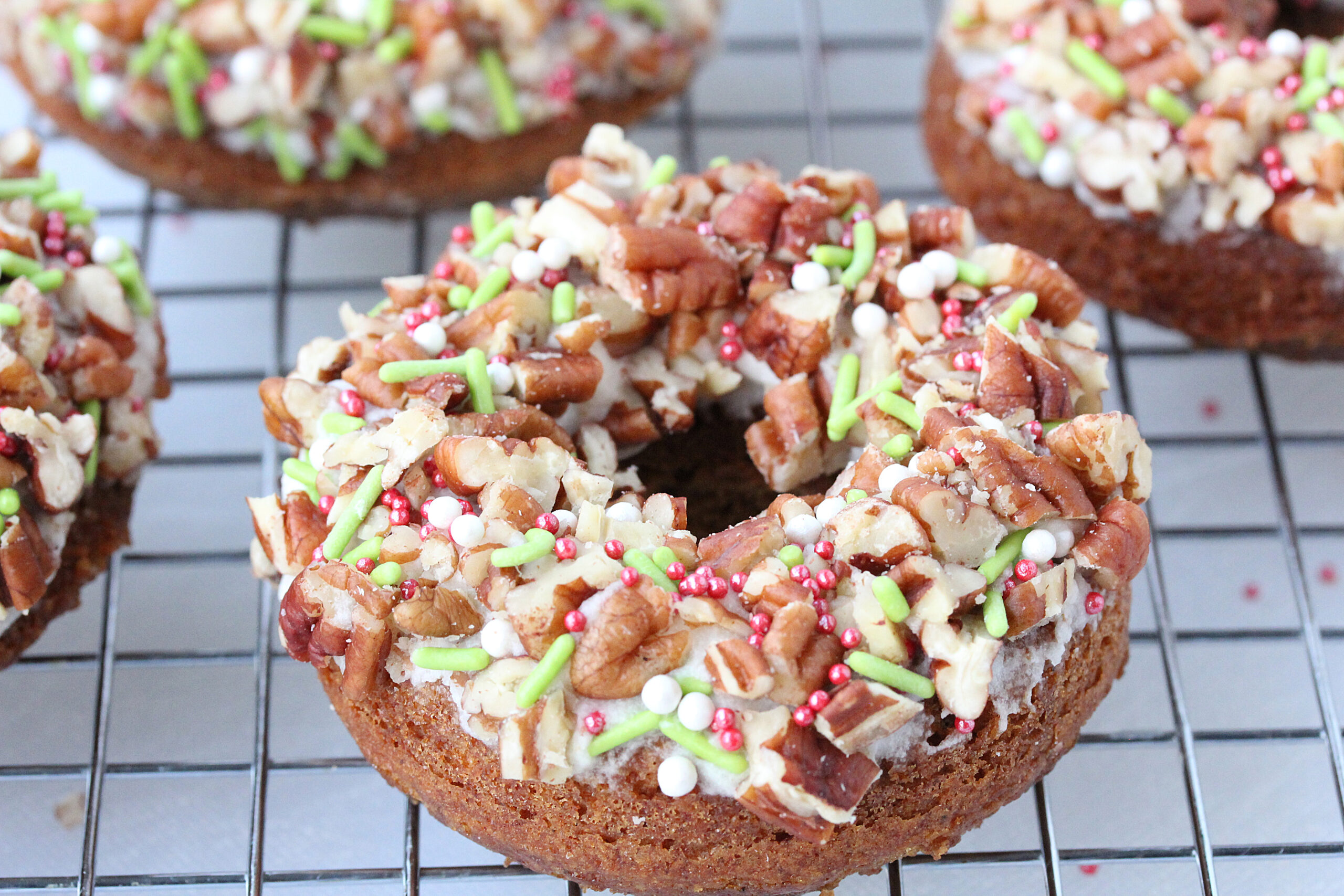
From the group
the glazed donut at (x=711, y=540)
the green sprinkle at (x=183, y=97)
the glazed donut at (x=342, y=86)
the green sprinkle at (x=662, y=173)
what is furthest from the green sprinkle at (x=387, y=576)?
the green sprinkle at (x=183, y=97)

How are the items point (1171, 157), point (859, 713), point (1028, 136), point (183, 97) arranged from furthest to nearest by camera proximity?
point (183, 97)
point (1028, 136)
point (1171, 157)
point (859, 713)

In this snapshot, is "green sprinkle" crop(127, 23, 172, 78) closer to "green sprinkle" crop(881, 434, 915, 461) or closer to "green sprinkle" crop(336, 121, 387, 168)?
"green sprinkle" crop(336, 121, 387, 168)

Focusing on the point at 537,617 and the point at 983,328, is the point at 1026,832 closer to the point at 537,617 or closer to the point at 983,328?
the point at 983,328

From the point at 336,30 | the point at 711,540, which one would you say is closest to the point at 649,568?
the point at 711,540

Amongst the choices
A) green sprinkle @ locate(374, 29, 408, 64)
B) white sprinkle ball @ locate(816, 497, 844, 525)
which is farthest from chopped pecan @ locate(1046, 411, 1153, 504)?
green sprinkle @ locate(374, 29, 408, 64)

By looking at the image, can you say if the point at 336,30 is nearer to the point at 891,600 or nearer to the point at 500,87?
the point at 500,87

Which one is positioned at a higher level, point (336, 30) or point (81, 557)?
point (336, 30)

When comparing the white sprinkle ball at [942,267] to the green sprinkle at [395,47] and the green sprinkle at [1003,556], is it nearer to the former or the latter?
the green sprinkle at [1003,556]

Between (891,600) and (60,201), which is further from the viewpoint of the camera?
(60,201)
